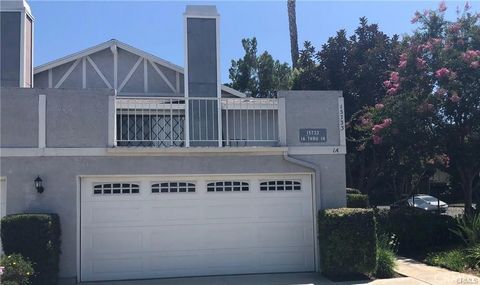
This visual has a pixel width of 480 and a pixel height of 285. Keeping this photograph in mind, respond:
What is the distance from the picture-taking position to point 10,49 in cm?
1339

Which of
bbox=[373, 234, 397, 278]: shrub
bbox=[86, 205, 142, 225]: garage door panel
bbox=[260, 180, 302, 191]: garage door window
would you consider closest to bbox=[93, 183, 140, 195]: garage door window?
bbox=[86, 205, 142, 225]: garage door panel

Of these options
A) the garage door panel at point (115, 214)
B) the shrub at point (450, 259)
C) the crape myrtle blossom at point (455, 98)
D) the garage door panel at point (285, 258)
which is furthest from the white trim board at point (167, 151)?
the crape myrtle blossom at point (455, 98)

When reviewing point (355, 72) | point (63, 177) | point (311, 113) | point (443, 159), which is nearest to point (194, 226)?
point (63, 177)

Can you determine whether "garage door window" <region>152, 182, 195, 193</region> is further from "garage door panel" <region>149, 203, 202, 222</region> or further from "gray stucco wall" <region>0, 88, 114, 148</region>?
"gray stucco wall" <region>0, 88, 114, 148</region>

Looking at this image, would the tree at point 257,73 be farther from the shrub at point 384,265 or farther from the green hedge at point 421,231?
the shrub at point 384,265

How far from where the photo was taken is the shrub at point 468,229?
12.2 metres

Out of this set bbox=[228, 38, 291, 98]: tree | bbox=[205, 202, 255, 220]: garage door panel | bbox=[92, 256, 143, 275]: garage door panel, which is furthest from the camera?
bbox=[228, 38, 291, 98]: tree

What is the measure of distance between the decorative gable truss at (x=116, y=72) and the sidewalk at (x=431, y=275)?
6.84 meters

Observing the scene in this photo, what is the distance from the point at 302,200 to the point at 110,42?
8009 millimetres

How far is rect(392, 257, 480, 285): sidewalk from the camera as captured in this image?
1021cm

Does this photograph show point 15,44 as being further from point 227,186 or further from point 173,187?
point 227,186

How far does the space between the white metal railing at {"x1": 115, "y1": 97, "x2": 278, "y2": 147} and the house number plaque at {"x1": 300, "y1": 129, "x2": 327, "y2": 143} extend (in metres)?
0.58

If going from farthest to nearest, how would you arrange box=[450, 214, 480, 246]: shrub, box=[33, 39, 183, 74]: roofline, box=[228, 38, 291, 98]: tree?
box=[228, 38, 291, 98]: tree → box=[33, 39, 183, 74]: roofline → box=[450, 214, 480, 246]: shrub

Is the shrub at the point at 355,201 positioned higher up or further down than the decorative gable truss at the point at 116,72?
A: further down
